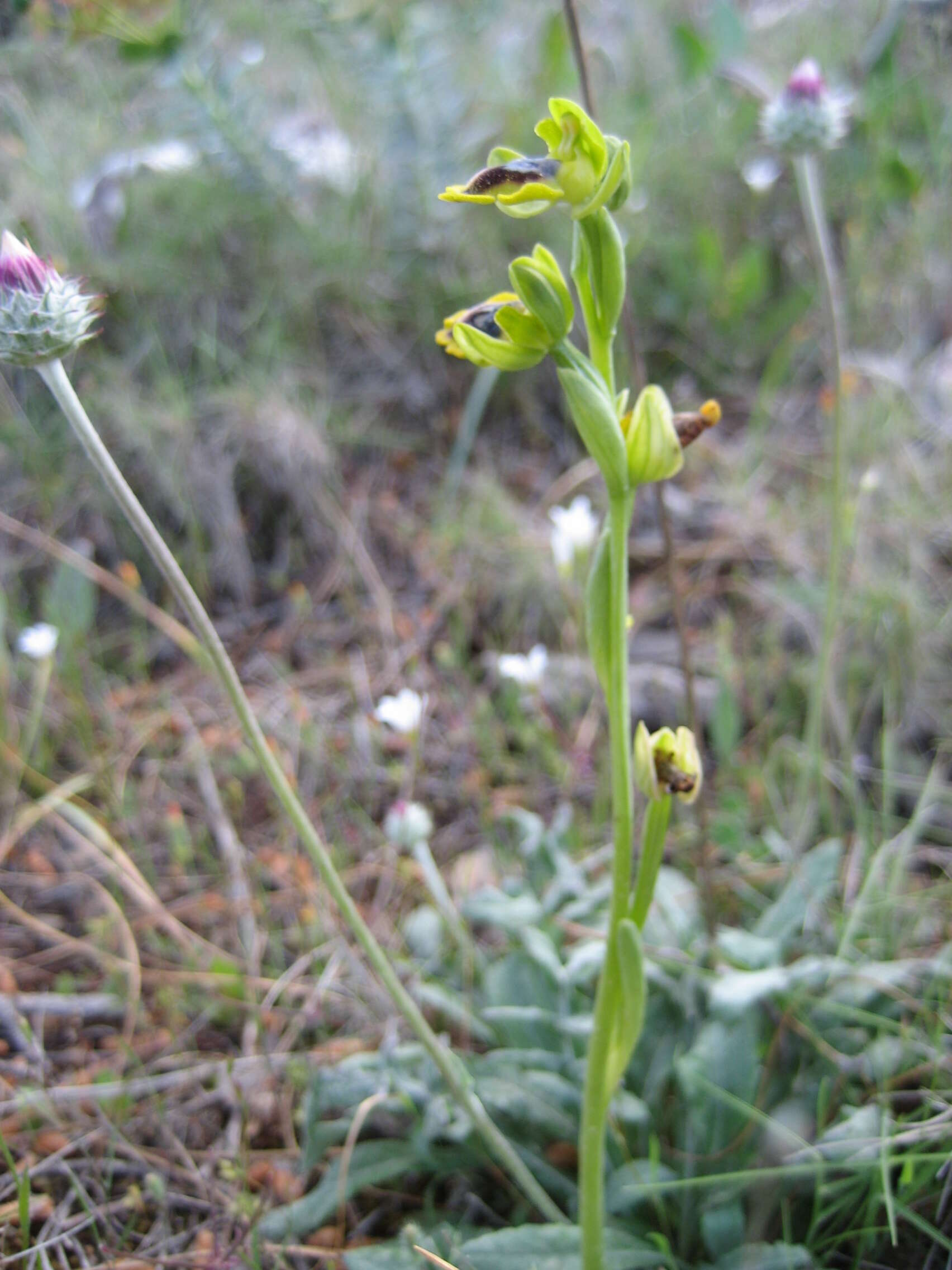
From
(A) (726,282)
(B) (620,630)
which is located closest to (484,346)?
(B) (620,630)

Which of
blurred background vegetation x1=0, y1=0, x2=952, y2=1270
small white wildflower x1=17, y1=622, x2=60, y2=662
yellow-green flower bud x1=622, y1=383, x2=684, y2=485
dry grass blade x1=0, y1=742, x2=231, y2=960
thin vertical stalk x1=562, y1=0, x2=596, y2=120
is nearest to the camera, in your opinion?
yellow-green flower bud x1=622, y1=383, x2=684, y2=485

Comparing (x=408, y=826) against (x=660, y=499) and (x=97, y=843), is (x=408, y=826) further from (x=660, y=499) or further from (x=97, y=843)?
(x=97, y=843)

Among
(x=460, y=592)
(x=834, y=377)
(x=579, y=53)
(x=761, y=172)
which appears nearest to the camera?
(x=579, y=53)

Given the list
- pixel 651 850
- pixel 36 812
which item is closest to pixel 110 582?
pixel 36 812

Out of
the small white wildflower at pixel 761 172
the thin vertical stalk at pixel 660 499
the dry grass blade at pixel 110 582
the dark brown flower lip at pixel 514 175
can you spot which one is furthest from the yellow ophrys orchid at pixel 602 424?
the small white wildflower at pixel 761 172

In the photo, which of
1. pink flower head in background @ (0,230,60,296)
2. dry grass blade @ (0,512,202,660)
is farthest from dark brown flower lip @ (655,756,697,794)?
dry grass blade @ (0,512,202,660)

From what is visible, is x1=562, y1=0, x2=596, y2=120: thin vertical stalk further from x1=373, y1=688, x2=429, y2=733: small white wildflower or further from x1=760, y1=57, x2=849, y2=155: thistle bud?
x1=373, y1=688, x2=429, y2=733: small white wildflower

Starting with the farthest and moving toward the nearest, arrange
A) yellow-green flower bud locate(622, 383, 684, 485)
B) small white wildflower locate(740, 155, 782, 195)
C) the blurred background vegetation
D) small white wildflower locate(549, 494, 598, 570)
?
small white wildflower locate(740, 155, 782, 195) < small white wildflower locate(549, 494, 598, 570) < the blurred background vegetation < yellow-green flower bud locate(622, 383, 684, 485)
